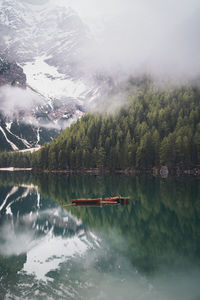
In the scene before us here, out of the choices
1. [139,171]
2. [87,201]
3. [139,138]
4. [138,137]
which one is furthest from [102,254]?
[138,137]

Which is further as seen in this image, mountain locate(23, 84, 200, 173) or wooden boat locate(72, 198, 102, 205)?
mountain locate(23, 84, 200, 173)

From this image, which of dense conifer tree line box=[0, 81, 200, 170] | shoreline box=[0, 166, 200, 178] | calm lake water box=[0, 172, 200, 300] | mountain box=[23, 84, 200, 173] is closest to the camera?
calm lake water box=[0, 172, 200, 300]

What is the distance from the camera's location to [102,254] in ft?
85.1

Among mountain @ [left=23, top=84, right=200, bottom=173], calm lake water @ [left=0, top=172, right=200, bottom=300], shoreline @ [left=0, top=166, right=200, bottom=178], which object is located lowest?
calm lake water @ [left=0, top=172, right=200, bottom=300]

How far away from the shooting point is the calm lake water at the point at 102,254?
19.5 m

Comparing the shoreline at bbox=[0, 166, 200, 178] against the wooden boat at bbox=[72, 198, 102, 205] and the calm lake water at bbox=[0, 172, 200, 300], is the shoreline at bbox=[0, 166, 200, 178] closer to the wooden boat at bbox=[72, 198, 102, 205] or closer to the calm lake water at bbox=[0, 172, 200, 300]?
the wooden boat at bbox=[72, 198, 102, 205]

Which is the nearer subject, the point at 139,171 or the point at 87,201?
the point at 87,201

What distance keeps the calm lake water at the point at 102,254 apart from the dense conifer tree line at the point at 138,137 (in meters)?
90.0

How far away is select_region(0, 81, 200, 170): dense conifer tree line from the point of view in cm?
13338

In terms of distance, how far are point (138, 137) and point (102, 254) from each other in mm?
134940

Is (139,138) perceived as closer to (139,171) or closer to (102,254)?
(139,171)

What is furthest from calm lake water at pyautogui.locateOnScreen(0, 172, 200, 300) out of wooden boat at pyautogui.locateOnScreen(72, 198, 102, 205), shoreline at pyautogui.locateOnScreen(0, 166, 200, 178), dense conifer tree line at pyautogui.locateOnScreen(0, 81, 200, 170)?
dense conifer tree line at pyautogui.locateOnScreen(0, 81, 200, 170)

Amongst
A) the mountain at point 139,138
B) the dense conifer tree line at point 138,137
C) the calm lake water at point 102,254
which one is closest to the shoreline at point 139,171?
the mountain at point 139,138

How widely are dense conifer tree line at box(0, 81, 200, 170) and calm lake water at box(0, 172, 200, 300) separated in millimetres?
90000
